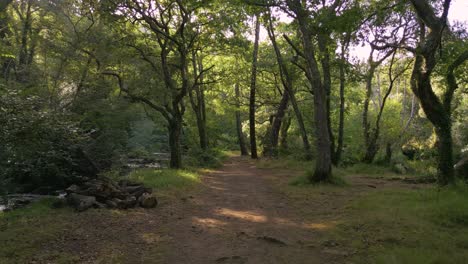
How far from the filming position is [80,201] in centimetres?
814

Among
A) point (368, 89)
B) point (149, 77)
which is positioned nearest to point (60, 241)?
point (149, 77)

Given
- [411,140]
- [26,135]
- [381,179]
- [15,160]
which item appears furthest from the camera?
[411,140]

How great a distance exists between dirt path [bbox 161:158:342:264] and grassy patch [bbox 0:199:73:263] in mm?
2045

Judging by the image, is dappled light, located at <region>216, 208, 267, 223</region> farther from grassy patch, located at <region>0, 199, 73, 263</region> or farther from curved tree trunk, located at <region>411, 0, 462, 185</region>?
curved tree trunk, located at <region>411, 0, 462, 185</region>

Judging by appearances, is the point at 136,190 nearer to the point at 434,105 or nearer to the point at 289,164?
the point at 434,105

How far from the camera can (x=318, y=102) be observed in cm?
1198

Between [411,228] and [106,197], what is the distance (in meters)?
Answer: 6.63

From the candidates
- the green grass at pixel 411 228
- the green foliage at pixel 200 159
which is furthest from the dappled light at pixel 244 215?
the green foliage at pixel 200 159

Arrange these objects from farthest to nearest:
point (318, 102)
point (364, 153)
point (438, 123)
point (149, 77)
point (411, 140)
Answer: point (411, 140), point (364, 153), point (149, 77), point (318, 102), point (438, 123)

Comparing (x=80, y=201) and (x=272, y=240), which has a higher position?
(x=80, y=201)

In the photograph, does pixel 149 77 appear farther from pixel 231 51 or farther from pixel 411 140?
pixel 411 140

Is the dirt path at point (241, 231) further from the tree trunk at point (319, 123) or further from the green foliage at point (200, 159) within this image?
the green foliage at point (200, 159)

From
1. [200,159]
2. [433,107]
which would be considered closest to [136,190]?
[433,107]

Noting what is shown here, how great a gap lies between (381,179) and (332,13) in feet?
22.8
